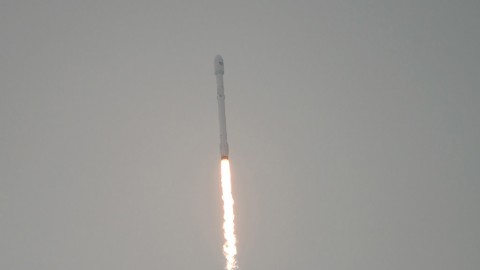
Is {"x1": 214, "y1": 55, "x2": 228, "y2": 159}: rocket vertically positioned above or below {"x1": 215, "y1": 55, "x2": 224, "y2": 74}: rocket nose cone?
below

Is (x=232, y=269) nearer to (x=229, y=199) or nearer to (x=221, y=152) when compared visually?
(x=229, y=199)

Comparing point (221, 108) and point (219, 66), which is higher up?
point (219, 66)

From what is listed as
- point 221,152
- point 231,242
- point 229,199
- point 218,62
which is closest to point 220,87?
point 218,62

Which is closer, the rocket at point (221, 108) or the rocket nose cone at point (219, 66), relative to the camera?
the rocket at point (221, 108)

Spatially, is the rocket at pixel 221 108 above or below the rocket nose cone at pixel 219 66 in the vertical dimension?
below

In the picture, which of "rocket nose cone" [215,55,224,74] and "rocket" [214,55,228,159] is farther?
"rocket nose cone" [215,55,224,74]

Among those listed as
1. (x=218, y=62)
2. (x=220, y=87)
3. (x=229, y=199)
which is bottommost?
(x=229, y=199)

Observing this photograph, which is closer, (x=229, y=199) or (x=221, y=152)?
(x=221, y=152)

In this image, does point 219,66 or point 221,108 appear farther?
point 219,66
